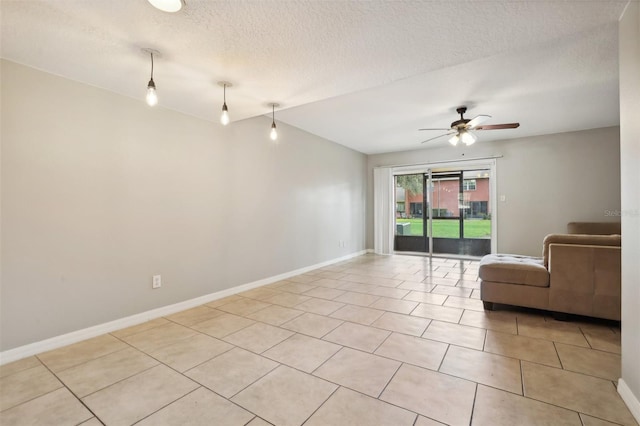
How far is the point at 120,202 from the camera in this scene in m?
2.74

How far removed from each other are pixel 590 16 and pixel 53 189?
4031 millimetres

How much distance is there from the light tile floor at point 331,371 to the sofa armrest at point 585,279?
0.60 ft

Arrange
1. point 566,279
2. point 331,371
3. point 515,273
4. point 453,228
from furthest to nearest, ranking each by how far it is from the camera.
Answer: point 453,228
point 515,273
point 566,279
point 331,371

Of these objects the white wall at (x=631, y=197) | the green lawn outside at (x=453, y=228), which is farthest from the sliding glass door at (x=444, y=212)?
the white wall at (x=631, y=197)

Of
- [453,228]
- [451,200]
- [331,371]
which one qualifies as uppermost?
[451,200]

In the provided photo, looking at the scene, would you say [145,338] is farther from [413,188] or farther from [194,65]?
[413,188]

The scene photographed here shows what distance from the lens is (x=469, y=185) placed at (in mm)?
6430

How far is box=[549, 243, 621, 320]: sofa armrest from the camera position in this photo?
2582mm

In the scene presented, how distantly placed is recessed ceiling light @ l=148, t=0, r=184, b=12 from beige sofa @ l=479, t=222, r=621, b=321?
355 cm

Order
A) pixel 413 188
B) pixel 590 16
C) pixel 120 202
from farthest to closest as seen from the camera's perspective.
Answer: pixel 413 188
pixel 120 202
pixel 590 16

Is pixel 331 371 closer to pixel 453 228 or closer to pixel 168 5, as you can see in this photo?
pixel 168 5

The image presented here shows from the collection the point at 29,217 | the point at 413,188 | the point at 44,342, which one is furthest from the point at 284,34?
the point at 413,188

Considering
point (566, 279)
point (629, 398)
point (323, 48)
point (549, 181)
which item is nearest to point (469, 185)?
point (549, 181)

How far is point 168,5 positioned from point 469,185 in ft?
21.3
